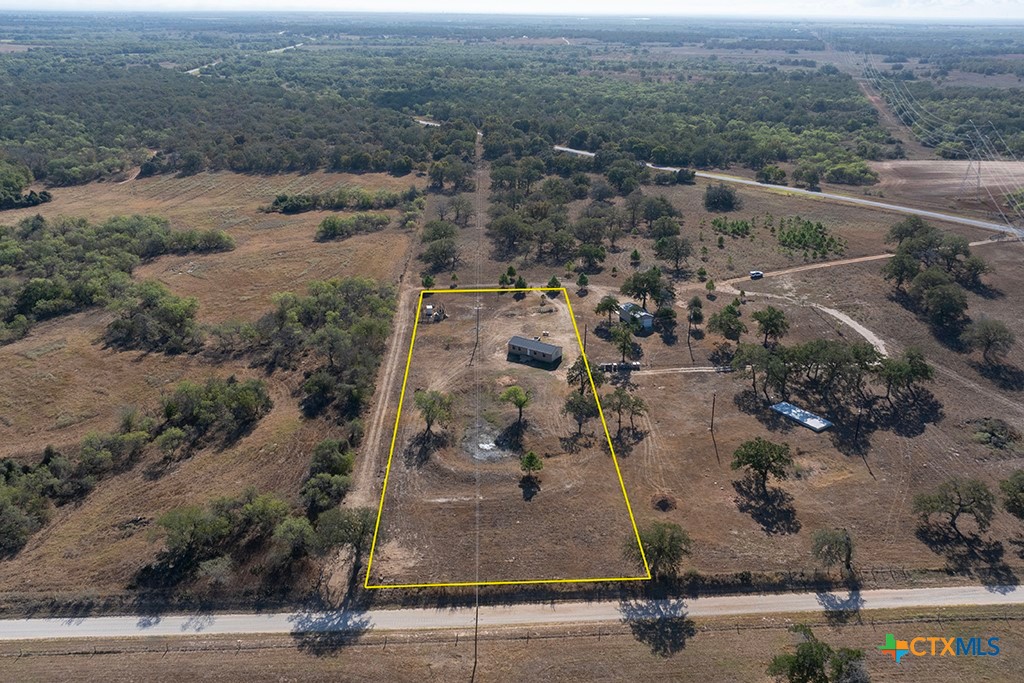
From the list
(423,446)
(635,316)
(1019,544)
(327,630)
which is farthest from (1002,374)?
(327,630)

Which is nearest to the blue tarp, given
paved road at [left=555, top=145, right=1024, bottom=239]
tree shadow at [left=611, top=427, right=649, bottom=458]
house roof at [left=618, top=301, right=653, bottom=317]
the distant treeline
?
tree shadow at [left=611, top=427, right=649, bottom=458]

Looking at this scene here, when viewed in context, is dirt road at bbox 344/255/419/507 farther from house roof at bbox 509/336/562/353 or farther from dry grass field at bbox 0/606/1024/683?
house roof at bbox 509/336/562/353

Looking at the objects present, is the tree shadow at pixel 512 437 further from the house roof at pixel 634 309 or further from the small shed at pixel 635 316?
the house roof at pixel 634 309

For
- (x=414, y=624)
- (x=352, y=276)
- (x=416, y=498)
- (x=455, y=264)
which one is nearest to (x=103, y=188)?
(x=352, y=276)

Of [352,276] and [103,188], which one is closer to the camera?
[352,276]

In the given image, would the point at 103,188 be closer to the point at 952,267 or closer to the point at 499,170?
the point at 499,170

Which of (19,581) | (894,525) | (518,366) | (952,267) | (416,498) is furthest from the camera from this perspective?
(952,267)
